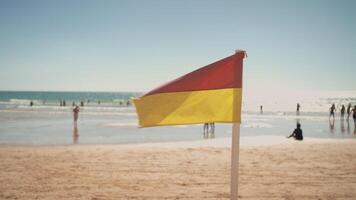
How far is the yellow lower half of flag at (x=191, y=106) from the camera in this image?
4.33 m

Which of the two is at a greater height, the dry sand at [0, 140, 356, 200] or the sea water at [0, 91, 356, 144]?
the sea water at [0, 91, 356, 144]

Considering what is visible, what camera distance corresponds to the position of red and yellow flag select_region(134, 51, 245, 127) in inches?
171

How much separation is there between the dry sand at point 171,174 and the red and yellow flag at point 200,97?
4297 mm

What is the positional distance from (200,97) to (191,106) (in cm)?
16

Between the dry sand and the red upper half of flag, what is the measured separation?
4.42 m

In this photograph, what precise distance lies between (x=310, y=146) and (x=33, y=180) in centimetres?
1272

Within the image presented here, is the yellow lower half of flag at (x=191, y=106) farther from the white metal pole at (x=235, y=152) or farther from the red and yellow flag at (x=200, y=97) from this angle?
the white metal pole at (x=235, y=152)

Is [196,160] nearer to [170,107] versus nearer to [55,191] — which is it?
[55,191]

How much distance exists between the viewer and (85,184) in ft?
30.7

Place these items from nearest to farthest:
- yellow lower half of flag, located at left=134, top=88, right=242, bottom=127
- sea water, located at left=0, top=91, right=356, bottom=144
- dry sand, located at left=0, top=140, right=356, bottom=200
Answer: yellow lower half of flag, located at left=134, top=88, right=242, bottom=127
dry sand, located at left=0, top=140, right=356, bottom=200
sea water, located at left=0, top=91, right=356, bottom=144

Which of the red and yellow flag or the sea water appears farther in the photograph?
the sea water

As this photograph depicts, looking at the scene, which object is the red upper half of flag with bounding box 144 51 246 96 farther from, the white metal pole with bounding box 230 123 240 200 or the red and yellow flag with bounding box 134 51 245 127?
the white metal pole with bounding box 230 123 240 200

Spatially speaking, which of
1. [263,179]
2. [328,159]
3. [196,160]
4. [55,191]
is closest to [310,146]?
[328,159]

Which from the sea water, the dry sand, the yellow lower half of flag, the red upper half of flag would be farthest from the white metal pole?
the sea water
